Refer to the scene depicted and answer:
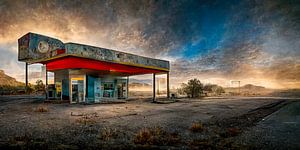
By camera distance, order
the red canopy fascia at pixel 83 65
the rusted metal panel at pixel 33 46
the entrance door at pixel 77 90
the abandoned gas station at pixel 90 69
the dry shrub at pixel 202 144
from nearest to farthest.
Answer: the dry shrub at pixel 202 144 < the red canopy fascia at pixel 83 65 < the abandoned gas station at pixel 90 69 < the entrance door at pixel 77 90 < the rusted metal panel at pixel 33 46

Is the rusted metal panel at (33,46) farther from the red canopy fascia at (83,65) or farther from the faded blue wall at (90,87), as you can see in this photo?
the faded blue wall at (90,87)

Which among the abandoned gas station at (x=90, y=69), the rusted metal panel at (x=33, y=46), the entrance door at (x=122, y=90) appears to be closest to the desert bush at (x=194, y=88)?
the abandoned gas station at (x=90, y=69)

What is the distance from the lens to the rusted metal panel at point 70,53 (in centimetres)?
1653

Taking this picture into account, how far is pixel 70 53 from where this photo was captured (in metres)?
15.8

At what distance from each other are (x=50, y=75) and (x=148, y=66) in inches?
615

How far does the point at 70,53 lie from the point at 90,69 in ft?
11.2

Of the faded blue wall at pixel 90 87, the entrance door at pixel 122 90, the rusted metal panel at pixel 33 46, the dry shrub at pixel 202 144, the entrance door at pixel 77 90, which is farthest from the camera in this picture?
the rusted metal panel at pixel 33 46

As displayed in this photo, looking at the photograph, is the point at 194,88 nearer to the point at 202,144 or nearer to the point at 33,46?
the point at 202,144

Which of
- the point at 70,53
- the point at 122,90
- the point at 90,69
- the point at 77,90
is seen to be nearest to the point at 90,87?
the point at 77,90

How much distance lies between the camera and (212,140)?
18.9 ft

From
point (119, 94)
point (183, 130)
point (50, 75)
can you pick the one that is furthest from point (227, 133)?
point (50, 75)

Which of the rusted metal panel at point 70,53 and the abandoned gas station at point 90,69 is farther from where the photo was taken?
the abandoned gas station at point 90,69

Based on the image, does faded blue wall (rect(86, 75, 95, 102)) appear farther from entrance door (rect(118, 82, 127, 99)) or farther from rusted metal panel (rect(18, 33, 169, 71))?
entrance door (rect(118, 82, 127, 99))

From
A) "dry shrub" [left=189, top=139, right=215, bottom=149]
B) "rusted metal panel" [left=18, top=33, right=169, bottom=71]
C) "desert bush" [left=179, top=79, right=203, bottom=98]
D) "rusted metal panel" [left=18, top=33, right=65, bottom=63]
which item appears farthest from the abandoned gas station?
"dry shrub" [left=189, top=139, right=215, bottom=149]
